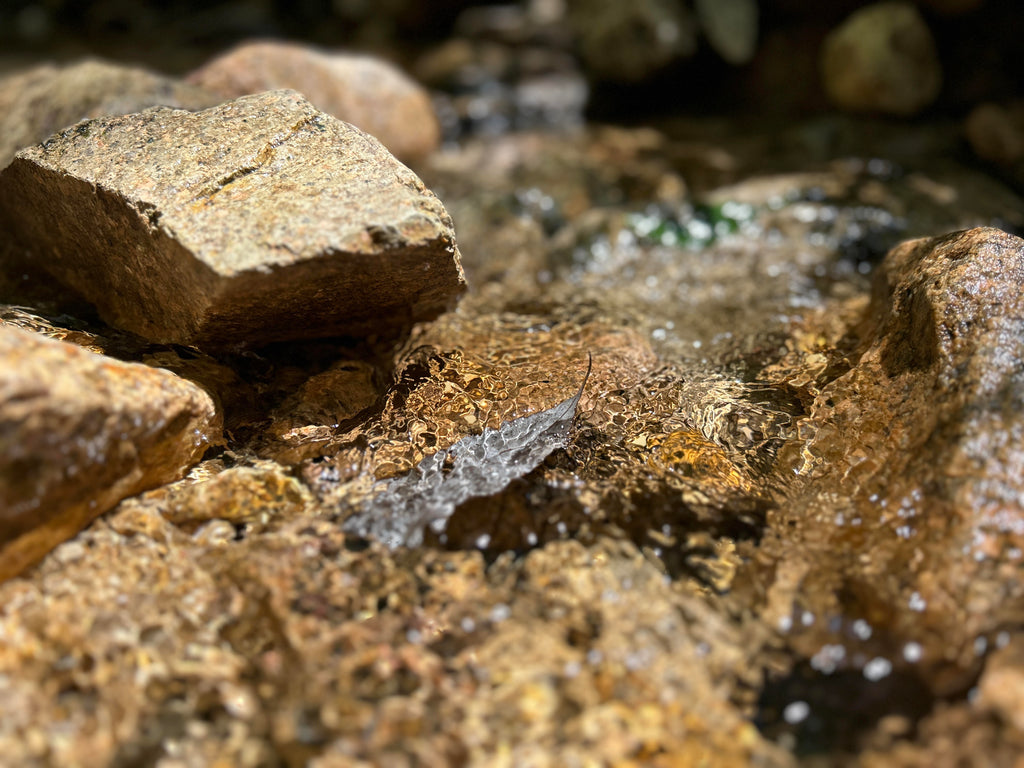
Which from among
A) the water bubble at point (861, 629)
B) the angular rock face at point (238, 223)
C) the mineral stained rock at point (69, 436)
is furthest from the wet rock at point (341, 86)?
the water bubble at point (861, 629)

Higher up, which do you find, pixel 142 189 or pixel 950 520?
pixel 142 189

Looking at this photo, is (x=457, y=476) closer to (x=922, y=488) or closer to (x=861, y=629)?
(x=861, y=629)

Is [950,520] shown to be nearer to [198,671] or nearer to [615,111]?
[198,671]

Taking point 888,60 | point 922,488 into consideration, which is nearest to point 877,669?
point 922,488

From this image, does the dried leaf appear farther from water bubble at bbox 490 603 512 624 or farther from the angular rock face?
the angular rock face

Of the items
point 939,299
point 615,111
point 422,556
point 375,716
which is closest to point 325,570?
point 422,556

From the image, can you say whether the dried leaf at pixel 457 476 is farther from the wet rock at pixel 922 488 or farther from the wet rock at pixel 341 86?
the wet rock at pixel 341 86
